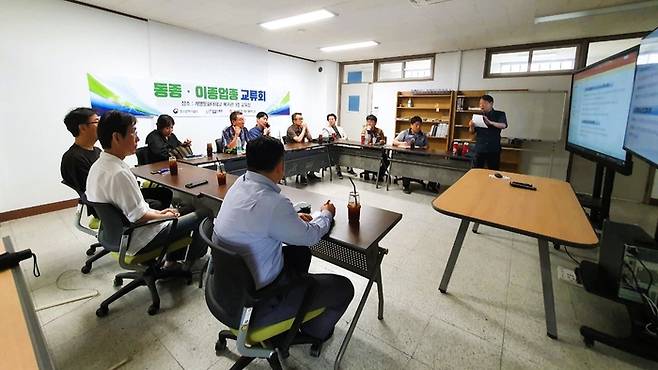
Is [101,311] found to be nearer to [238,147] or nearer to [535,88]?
[238,147]

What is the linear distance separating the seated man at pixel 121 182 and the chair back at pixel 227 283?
2.55ft

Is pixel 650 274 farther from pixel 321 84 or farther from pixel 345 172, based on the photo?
pixel 321 84

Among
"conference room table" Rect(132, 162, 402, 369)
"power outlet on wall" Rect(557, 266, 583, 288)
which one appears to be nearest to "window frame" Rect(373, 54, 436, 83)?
"power outlet on wall" Rect(557, 266, 583, 288)

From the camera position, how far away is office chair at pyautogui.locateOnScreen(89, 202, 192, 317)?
1776 millimetres

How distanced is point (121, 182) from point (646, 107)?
324 cm

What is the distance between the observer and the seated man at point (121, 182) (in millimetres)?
1750

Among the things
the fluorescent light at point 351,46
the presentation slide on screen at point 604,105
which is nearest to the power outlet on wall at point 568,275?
the presentation slide on screen at point 604,105

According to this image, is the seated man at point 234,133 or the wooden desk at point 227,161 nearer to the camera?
the wooden desk at point 227,161

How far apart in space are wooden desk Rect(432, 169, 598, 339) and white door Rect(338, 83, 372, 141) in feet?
18.1

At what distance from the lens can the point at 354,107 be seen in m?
7.95

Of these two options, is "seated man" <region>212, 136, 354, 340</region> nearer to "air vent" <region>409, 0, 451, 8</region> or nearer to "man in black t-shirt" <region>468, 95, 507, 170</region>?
"air vent" <region>409, 0, 451, 8</region>

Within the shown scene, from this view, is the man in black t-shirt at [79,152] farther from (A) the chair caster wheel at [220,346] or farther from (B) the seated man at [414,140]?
(B) the seated man at [414,140]

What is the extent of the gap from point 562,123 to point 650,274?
4.55 meters

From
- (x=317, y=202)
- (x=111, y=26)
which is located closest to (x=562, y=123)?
(x=317, y=202)
